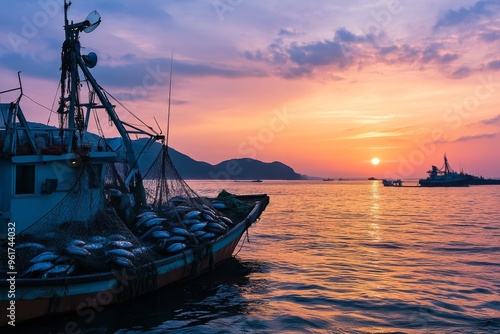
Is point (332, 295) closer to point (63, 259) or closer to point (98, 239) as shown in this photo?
point (98, 239)

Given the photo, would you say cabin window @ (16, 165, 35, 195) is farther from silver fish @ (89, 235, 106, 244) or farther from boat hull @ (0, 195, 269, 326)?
boat hull @ (0, 195, 269, 326)

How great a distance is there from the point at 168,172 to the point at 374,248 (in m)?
15.0

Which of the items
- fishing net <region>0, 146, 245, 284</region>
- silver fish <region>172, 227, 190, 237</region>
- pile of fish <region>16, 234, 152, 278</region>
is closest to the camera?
pile of fish <region>16, 234, 152, 278</region>

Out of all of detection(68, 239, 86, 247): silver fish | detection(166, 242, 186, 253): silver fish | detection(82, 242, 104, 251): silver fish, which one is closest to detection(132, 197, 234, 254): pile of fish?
detection(166, 242, 186, 253): silver fish

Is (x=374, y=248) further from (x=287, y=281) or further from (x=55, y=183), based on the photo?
(x=55, y=183)

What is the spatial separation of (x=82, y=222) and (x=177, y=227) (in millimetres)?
3434

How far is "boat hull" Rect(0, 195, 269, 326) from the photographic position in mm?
10680

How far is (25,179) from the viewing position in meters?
13.7

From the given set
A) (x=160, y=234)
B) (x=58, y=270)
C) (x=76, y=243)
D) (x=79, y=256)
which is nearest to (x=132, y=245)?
(x=76, y=243)

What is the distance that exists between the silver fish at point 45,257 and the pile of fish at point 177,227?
11.3ft

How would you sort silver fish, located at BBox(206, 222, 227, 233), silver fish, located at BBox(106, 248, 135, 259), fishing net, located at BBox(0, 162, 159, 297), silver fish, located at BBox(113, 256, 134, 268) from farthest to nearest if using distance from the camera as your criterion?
1. silver fish, located at BBox(206, 222, 227, 233)
2. silver fish, located at BBox(106, 248, 135, 259)
3. silver fish, located at BBox(113, 256, 134, 268)
4. fishing net, located at BBox(0, 162, 159, 297)

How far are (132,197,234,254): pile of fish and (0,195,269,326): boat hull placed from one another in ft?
2.02

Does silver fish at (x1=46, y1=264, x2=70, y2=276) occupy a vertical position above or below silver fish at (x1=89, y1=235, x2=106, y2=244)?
below

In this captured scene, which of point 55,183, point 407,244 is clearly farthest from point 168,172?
point 407,244
